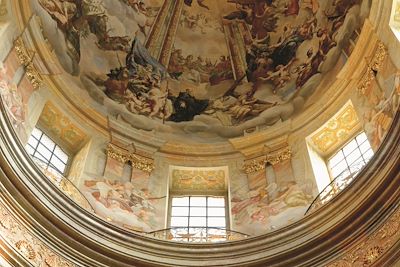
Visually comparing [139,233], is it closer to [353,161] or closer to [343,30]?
[353,161]

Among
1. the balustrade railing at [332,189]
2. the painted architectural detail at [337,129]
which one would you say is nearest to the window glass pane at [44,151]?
the balustrade railing at [332,189]

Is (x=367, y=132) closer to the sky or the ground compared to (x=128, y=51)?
closer to the ground

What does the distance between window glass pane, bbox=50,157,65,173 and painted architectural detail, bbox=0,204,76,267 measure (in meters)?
4.07

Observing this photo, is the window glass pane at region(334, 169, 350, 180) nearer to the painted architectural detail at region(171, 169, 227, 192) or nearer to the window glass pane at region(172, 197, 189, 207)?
the painted architectural detail at region(171, 169, 227, 192)

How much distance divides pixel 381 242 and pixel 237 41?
40.6ft

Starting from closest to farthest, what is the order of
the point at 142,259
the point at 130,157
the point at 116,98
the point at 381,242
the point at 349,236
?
1. the point at 381,242
2. the point at 349,236
3. the point at 142,259
4. the point at 130,157
5. the point at 116,98

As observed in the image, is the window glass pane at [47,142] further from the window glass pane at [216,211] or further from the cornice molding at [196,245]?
the window glass pane at [216,211]

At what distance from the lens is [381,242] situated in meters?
12.6

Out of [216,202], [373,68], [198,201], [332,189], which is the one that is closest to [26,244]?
[198,201]

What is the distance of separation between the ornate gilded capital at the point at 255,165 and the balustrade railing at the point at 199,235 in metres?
2.62

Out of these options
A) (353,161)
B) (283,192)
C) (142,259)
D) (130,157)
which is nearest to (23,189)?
(142,259)

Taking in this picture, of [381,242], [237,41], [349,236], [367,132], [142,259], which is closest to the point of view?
[381,242]

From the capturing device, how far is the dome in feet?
44.8

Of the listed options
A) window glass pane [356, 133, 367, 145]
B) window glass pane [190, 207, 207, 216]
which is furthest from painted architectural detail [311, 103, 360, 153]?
window glass pane [190, 207, 207, 216]
